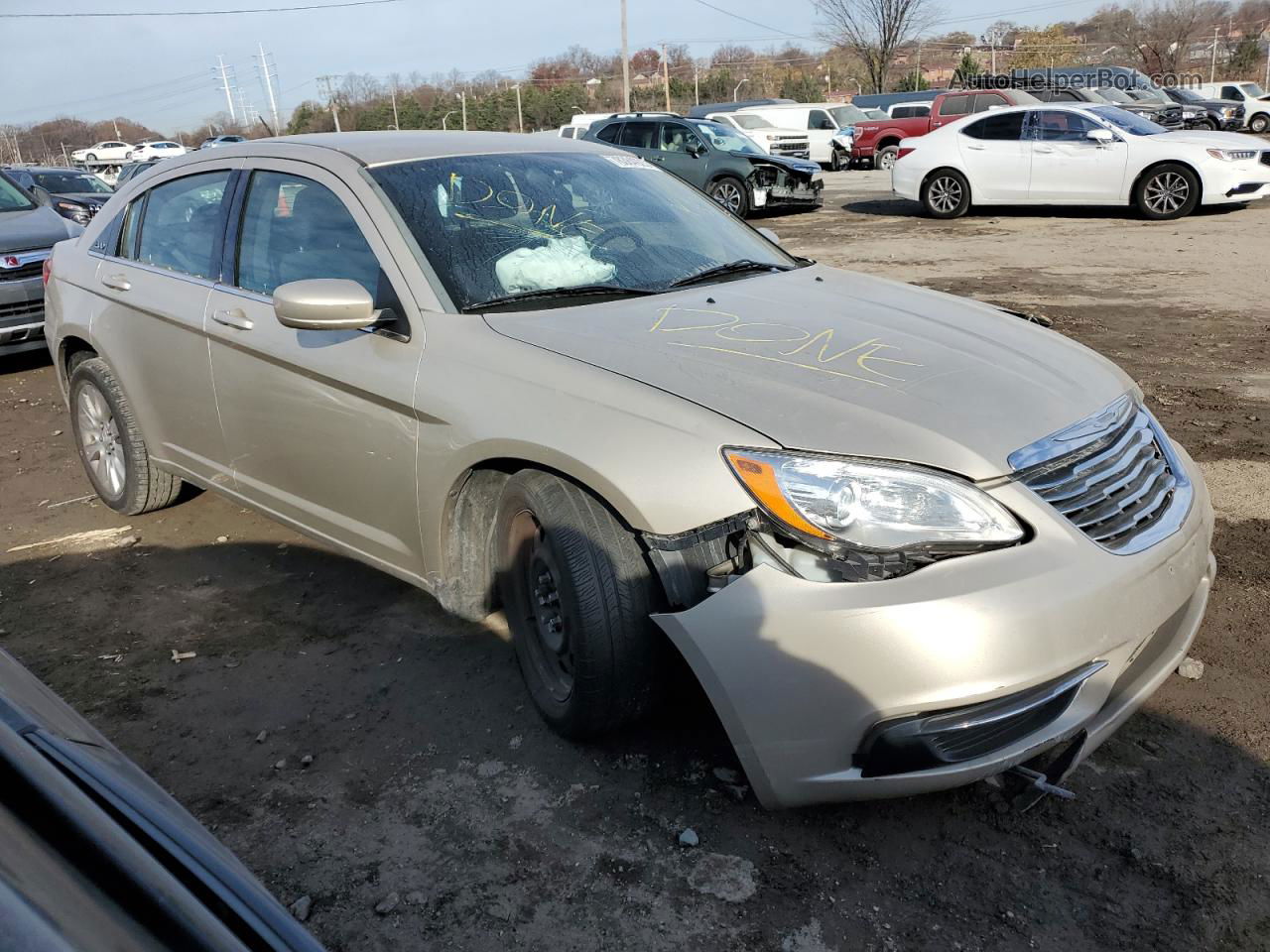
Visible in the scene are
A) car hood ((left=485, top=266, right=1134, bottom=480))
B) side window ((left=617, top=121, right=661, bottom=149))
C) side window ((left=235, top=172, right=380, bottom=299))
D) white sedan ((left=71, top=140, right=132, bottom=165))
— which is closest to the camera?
car hood ((left=485, top=266, right=1134, bottom=480))

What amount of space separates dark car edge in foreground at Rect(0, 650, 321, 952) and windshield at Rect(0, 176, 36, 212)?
9275 millimetres

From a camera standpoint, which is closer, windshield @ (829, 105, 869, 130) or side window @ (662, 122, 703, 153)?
side window @ (662, 122, 703, 153)

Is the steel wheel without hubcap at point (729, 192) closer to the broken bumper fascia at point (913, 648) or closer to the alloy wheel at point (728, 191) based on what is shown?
the alloy wheel at point (728, 191)

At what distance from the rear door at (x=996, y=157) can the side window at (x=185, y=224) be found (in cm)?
1339

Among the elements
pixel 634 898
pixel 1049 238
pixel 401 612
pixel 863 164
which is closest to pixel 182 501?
pixel 401 612

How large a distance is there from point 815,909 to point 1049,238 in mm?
12633

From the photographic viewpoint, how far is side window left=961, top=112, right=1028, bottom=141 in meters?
14.9

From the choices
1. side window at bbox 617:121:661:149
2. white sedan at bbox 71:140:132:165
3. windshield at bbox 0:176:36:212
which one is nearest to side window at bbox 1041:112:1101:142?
side window at bbox 617:121:661:149

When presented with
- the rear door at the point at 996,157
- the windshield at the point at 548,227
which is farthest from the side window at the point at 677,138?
the windshield at the point at 548,227

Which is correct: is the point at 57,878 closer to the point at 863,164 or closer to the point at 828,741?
the point at 828,741

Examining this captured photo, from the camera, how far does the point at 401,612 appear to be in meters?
3.86

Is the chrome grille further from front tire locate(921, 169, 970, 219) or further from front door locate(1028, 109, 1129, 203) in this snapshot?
front tire locate(921, 169, 970, 219)

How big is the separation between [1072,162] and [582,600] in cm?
1424

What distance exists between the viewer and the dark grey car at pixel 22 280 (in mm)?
8094
